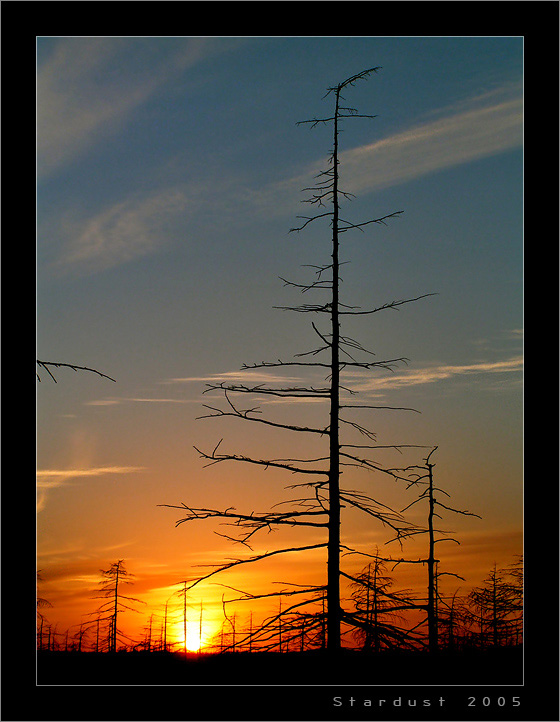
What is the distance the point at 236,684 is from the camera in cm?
921

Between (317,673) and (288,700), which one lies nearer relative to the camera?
(288,700)

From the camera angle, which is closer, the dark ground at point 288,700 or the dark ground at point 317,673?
the dark ground at point 288,700

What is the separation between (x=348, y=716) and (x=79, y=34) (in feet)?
33.1

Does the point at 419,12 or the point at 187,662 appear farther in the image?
the point at 187,662

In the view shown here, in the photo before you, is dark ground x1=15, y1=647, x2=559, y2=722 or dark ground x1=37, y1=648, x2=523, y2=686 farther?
dark ground x1=37, y1=648, x2=523, y2=686

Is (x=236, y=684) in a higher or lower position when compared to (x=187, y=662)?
higher
